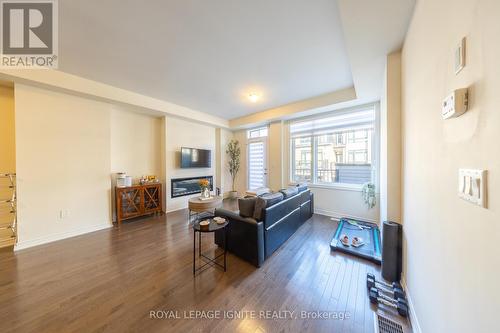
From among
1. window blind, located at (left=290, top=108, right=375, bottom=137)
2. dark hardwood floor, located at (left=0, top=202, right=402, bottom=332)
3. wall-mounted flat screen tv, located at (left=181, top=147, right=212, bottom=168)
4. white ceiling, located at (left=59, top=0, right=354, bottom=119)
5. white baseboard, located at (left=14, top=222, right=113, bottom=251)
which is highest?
white ceiling, located at (left=59, top=0, right=354, bottom=119)

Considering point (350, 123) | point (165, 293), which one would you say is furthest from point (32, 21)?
point (350, 123)

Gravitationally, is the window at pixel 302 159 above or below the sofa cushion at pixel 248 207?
above

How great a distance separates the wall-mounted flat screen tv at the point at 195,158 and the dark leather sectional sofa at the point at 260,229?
9.07 feet

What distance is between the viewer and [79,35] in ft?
6.71

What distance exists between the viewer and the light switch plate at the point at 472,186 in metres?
0.61

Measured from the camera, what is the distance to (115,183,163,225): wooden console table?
12.1ft

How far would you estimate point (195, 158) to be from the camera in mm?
5094

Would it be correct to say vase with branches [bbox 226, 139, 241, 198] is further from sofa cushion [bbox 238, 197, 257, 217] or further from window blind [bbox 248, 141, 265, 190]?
sofa cushion [bbox 238, 197, 257, 217]

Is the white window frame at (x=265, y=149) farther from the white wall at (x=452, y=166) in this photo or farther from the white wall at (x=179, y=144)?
the white wall at (x=452, y=166)

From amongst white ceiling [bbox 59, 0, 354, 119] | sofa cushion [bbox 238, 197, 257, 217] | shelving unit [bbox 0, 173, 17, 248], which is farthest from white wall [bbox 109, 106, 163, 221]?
sofa cushion [bbox 238, 197, 257, 217]

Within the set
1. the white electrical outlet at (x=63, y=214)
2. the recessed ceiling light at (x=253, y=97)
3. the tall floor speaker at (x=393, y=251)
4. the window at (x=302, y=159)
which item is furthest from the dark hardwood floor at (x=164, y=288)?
the recessed ceiling light at (x=253, y=97)

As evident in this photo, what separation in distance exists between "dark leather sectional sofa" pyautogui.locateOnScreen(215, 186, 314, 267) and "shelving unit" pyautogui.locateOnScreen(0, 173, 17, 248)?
10.7 feet

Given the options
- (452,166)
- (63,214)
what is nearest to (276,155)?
(452,166)

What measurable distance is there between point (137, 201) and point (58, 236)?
4.25 ft
